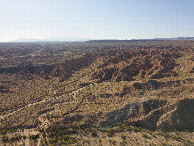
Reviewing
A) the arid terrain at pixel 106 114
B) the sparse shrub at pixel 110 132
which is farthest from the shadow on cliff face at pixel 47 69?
the sparse shrub at pixel 110 132

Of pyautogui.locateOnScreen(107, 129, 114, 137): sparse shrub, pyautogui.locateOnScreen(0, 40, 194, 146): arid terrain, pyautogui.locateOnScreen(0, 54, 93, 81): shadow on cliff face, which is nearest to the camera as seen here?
pyautogui.locateOnScreen(0, 40, 194, 146): arid terrain

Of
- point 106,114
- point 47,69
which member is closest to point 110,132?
point 106,114

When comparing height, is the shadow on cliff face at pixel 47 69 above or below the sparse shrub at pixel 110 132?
above

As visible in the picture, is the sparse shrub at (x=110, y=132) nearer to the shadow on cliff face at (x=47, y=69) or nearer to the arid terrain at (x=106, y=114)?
the arid terrain at (x=106, y=114)

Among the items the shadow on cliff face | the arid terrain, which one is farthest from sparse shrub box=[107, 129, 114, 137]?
the shadow on cliff face

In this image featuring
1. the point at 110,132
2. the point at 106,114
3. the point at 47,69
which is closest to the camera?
the point at 110,132

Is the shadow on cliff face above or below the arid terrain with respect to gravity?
above

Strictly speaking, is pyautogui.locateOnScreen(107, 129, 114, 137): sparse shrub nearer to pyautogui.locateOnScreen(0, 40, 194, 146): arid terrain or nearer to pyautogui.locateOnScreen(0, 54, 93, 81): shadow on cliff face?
pyautogui.locateOnScreen(0, 40, 194, 146): arid terrain

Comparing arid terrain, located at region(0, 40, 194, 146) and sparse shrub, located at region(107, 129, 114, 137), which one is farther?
sparse shrub, located at region(107, 129, 114, 137)

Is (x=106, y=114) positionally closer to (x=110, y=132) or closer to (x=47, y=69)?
(x=110, y=132)

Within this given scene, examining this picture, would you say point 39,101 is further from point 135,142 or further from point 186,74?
point 186,74

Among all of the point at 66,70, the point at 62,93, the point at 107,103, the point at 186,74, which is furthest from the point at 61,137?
the point at 66,70
